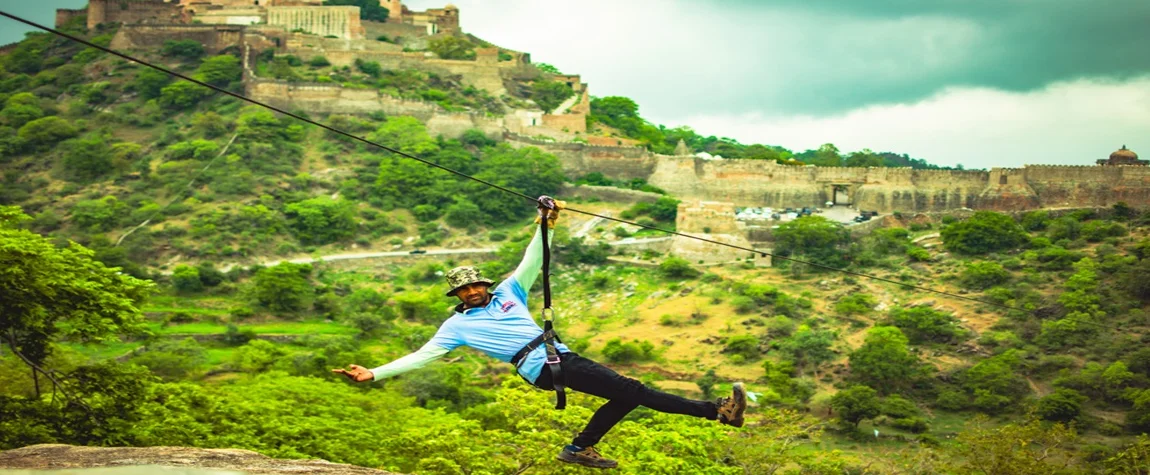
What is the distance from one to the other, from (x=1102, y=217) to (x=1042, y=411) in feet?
54.9

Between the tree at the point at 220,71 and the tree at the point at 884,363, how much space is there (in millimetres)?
31254

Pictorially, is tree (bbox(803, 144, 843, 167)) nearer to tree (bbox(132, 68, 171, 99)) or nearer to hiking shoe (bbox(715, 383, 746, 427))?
tree (bbox(132, 68, 171, 99))

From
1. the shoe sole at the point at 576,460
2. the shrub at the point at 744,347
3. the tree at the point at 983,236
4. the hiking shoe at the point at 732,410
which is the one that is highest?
the hiking shoe at the point at 732,410

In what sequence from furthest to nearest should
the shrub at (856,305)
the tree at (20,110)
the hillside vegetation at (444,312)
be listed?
the tree at (20,110)
the shrub at (856,305)
the hillside vegetation at (444,312)

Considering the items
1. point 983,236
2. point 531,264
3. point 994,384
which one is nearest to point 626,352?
point 994,384

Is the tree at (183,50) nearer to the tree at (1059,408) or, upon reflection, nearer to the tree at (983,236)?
the tree at (983,236)

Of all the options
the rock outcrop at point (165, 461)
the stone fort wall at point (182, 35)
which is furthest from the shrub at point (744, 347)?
the stone fort wall at point (182, 35)

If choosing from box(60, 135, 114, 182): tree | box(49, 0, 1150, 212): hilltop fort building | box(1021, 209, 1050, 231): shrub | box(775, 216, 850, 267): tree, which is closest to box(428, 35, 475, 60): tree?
box(49, 0, 1150, 212): hilltop fort building

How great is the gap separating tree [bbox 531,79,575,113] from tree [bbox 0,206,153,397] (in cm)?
4008

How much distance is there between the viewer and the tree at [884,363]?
27.5 m

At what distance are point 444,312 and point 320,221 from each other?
7.94 m

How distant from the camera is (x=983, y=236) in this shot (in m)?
37.4

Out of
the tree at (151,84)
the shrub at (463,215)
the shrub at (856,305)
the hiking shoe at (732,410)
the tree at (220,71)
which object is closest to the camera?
the hiking shoe at (732,410)

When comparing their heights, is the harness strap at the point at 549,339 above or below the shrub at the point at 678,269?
above
